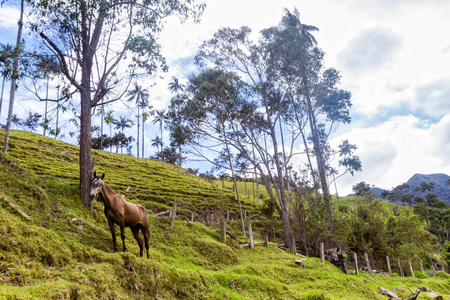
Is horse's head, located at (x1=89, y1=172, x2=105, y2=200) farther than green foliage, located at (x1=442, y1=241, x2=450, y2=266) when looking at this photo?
No

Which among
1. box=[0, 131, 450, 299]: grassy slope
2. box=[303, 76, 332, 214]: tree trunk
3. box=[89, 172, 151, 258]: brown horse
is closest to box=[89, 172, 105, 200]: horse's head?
box=[89, 172, 151, 258]: brown horse

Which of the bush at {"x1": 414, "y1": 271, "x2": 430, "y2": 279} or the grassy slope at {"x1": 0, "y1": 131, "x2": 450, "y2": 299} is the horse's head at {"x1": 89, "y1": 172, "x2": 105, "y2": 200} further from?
the bush at {"x1": 414, "y1": 271, "x2": 430, "y2": 279}

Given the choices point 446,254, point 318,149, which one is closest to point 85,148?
point 318,149

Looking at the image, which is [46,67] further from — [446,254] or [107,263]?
[446,254]

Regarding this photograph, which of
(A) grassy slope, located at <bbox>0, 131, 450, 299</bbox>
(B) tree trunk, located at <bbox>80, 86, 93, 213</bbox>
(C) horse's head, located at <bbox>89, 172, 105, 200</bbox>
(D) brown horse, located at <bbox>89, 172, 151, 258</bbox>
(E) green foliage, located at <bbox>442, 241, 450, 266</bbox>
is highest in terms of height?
(B) tree trunk, located at <bbox>80, 86, 93, 213</bbox>

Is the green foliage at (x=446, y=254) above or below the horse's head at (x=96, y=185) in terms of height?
below

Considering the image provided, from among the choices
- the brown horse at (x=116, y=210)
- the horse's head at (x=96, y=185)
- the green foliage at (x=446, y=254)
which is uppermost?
the horse's head at (x=96, y=185)

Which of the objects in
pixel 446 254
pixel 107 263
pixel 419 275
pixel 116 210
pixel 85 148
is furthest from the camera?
pixel 446 254

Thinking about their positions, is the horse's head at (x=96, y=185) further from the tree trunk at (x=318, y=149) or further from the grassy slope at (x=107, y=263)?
the tree trunk at (x=318, y=149)

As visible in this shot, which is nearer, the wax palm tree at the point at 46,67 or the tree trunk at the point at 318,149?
the wax palm tree at the point at 46,67

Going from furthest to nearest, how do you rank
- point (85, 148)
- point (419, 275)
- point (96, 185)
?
point (419, 275) → point (85, 148) → point (96, 185)

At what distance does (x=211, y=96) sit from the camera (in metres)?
22.9

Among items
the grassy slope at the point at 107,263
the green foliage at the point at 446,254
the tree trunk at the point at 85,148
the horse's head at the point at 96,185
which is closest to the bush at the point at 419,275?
the grassy slope at the point at 107,263

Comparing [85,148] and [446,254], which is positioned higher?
[85,148]
